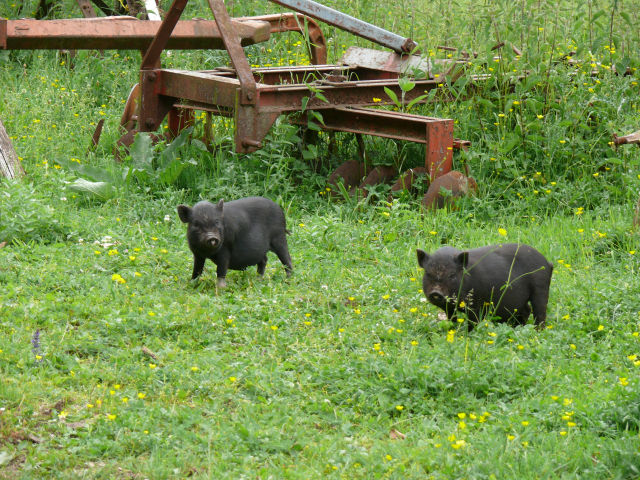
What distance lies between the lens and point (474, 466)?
3.12m

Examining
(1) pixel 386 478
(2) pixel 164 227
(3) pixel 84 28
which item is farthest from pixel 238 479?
(3) pixel 84 28

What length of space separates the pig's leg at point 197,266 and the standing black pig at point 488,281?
1.77m

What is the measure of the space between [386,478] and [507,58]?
6545mm

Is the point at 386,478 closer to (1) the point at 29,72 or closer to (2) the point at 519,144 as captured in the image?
(2) the point at 519,144

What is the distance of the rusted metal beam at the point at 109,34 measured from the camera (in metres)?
7.95

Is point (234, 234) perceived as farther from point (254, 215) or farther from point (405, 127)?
point (405, 127)

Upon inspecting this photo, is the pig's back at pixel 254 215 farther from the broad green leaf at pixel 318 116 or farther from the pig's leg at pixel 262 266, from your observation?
the broad green leaf at pixel 318 116

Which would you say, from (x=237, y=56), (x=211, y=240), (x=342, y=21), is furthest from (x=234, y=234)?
(x=342, y=21)

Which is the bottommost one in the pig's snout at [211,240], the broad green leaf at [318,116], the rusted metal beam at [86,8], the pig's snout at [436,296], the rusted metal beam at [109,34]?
the pig's snout at [436,296]

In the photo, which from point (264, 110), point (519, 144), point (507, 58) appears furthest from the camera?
point (507, 58)

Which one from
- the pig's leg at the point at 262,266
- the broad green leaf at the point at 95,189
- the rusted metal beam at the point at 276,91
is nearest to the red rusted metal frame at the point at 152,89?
the rusted metal beam at the point at 276,91

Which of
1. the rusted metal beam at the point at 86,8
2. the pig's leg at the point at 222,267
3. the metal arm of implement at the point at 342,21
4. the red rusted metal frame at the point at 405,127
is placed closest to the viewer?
the pig's leg at the point at 222,267

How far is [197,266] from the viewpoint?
5574 millimetres

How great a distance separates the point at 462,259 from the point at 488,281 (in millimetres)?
247
